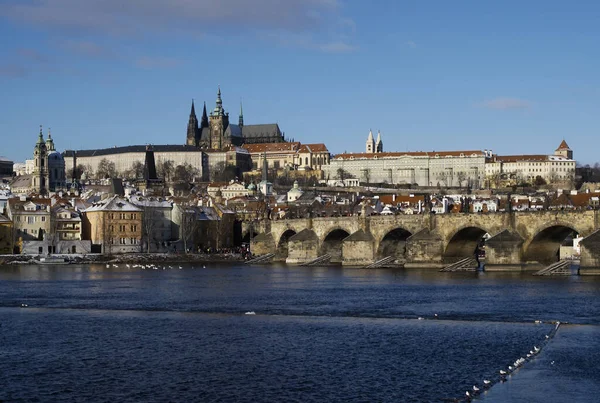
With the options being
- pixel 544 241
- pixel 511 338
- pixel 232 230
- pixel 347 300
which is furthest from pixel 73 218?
pixel 511 338

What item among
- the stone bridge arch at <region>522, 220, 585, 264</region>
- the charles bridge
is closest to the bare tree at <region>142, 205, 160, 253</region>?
the charles bridge

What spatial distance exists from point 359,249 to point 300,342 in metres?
42.7

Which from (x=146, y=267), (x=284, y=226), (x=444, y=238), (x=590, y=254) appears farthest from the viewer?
(x=284, y=226)

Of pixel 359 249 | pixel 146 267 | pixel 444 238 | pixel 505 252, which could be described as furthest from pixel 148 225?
pixel 505 252

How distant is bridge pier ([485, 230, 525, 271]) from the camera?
6003 centimetres

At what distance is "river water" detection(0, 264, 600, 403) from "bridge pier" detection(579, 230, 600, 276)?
120 inches

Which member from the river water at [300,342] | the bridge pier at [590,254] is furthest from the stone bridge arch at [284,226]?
the river water at [300,342]

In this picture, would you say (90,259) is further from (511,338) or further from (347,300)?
(511,338)

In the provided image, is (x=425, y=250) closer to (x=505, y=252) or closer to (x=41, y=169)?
(x=505, y=252)

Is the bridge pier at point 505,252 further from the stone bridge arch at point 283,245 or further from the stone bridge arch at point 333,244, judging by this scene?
the stone bridge arch at point 283,245

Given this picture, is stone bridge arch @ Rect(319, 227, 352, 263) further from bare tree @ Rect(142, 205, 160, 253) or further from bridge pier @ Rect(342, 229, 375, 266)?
bare tree @ Rect(142, 205, 160, 253)

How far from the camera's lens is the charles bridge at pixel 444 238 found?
58281mm

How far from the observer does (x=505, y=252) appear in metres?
60.6

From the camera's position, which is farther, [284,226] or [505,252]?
[284,226]
